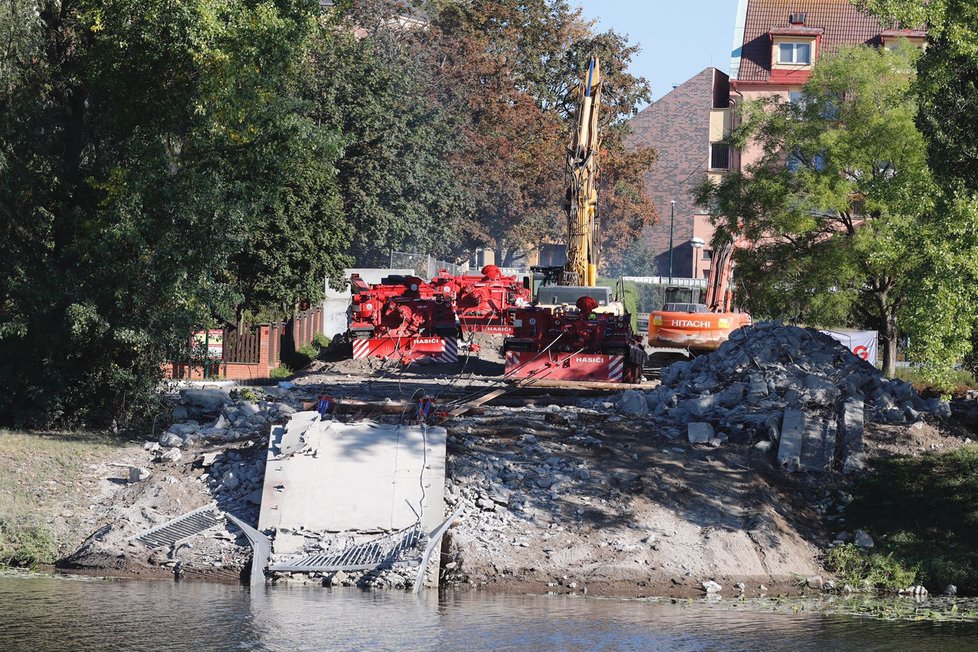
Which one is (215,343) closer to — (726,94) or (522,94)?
(522,94)

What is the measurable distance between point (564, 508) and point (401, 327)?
17.2 meters

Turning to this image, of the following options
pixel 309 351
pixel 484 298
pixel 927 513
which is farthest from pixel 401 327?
pixel 927 513

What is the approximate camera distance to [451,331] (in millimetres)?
32312

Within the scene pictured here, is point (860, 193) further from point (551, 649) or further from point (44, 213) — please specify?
point (551, 649)

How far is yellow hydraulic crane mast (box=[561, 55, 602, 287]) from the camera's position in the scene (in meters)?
34.4

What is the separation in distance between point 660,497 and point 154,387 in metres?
8.68

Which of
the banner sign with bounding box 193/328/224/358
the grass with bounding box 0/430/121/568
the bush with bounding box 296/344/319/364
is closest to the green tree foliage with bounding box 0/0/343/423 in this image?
the grass with bounding box 0/430/121/568

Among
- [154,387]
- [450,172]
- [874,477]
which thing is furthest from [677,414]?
[450,172]

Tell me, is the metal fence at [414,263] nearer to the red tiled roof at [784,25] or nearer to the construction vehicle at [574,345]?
the red tiled roof at [784,25]

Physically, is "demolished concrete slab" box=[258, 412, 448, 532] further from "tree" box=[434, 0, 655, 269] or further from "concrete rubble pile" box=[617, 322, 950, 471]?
"tree" box=[434, 0, 655, 269]

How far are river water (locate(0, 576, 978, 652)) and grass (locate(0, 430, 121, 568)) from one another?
0.84m

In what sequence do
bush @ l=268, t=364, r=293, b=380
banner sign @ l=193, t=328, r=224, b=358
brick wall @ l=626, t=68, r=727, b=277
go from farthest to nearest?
brick wall @ l=626, t=68, r=727, b=277 → bush @ l=268, t=364, r=293, b=380 → banner sign @ l=193, t=328, r=224, b=358

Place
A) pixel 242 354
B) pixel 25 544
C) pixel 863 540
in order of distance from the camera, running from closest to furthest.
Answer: pixel 25 544, pixel 863 540, pixel 242 354

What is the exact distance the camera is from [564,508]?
621 inches
